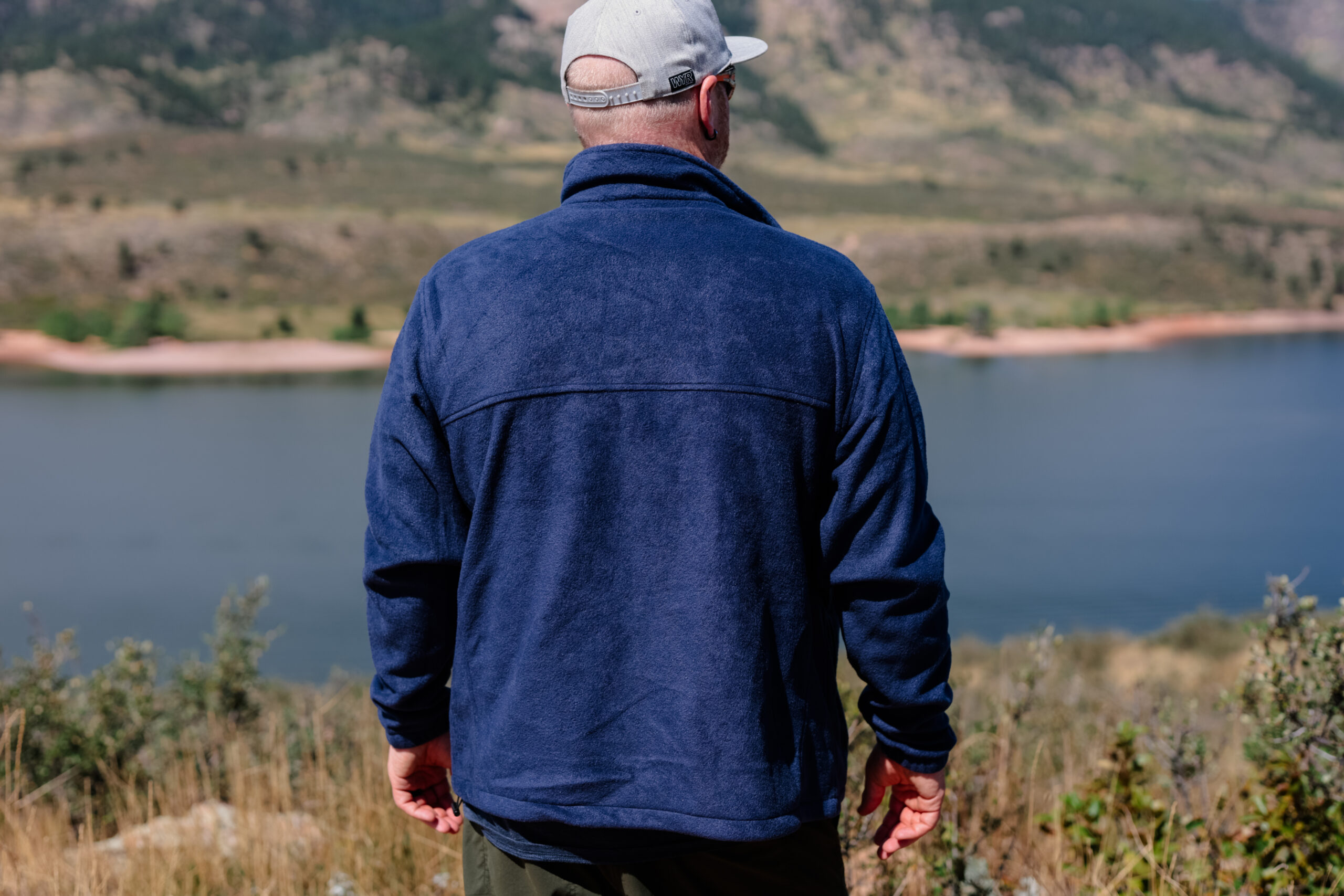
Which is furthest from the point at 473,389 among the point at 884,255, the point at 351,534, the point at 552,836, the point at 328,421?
the point at 884,255

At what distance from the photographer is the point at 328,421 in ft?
55.8

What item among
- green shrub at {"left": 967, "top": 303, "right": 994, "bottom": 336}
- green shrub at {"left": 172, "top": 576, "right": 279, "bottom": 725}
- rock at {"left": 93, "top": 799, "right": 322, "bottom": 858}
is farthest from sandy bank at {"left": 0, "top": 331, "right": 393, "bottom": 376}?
rock at {"left": 93, "top": 799, "right": 322, "bottom": 858}

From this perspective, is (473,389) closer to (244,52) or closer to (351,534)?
(351,534)

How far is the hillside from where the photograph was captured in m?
28.7

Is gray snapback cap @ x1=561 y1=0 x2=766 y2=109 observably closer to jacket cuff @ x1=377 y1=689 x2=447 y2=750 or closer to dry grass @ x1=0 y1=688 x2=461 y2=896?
jacket cuff @ x1=377 y1=689 x2=447 y2=750

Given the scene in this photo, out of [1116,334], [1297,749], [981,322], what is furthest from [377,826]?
[1116,334]

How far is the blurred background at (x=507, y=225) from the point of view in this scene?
1088 centimetres

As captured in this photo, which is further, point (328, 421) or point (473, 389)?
point (328, 421)

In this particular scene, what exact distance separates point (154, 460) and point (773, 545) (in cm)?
1521

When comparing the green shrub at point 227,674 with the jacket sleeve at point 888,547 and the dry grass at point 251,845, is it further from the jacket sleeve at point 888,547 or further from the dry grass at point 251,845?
the jacket sleeve at point 888,547

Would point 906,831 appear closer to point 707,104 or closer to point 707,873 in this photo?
point 707,873

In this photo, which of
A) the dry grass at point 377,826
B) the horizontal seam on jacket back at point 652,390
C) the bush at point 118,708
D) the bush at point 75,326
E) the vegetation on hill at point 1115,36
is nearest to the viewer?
the horizontal seam on jacket back at point 652,390

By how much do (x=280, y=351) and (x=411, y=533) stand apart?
23.2m

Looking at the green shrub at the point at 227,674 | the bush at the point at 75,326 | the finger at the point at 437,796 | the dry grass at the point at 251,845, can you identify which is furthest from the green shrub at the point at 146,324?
the finger at the point at 437,796
